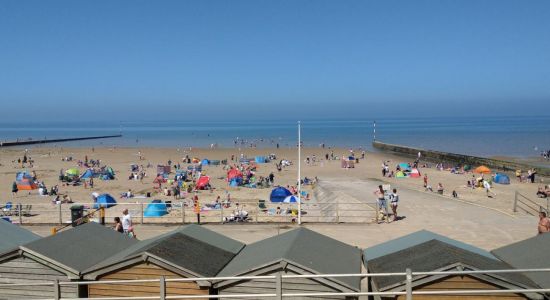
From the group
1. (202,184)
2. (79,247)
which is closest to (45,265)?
(79,247)

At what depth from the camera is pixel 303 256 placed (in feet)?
24.9

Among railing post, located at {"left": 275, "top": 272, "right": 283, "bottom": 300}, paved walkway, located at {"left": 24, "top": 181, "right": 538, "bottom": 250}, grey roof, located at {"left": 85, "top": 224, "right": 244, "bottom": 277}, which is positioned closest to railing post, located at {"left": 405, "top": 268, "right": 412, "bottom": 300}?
railing post, located at {"left": 275, "top": 272, "right": 283, "bottom": 300}

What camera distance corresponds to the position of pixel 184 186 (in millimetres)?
33094

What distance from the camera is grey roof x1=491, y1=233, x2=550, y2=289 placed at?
7459 mm

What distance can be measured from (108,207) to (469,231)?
1616cm

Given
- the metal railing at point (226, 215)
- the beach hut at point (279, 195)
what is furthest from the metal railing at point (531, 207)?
the beach hut at point (279, 195)

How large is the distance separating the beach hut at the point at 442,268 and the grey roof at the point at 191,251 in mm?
2361

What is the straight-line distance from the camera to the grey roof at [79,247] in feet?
25.7

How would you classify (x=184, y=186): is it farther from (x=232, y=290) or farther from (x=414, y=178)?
(x=232, y=290)

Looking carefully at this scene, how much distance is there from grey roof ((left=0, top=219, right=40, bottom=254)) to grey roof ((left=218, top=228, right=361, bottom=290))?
3.96 m

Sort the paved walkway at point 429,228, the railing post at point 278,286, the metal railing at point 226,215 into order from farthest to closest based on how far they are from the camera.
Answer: the metal railing at point 226,215, the paved walkway at point 429,228, the railing post at point 278,286

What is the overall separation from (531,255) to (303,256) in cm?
365

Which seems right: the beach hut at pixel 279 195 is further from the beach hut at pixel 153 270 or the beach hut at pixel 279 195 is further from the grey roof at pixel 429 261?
the beach hut at pixel 153 270

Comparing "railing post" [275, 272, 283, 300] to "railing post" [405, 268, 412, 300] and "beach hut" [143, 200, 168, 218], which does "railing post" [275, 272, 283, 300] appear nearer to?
"railing post" [405, 268, 412, 300]
